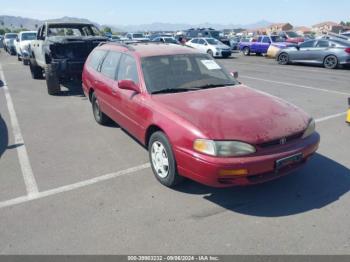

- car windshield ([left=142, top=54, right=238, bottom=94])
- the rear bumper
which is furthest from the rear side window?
the rear bumper

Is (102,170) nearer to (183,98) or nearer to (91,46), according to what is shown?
(183,98)

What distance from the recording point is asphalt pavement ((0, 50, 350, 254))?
3.04 metres

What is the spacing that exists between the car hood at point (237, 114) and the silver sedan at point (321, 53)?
13.8 meters

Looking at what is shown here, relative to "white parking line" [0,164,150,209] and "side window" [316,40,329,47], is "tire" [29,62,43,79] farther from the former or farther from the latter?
"side window" [316,40,329,47]

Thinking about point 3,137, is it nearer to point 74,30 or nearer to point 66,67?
point 66,67

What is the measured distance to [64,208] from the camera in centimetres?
366

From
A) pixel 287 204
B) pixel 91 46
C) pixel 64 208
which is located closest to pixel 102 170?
pixel 64 208

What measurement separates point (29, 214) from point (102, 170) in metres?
1.26

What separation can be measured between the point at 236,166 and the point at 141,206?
1.18 metres

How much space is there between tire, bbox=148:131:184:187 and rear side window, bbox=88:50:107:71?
2.82 metres

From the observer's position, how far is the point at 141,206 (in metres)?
3.67

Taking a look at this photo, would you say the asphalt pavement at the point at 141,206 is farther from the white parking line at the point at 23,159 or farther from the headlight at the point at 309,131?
the headlight at the point at 309,131

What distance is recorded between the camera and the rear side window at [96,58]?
249 inches

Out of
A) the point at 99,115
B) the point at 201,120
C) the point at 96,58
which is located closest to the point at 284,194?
the point at 201,120
